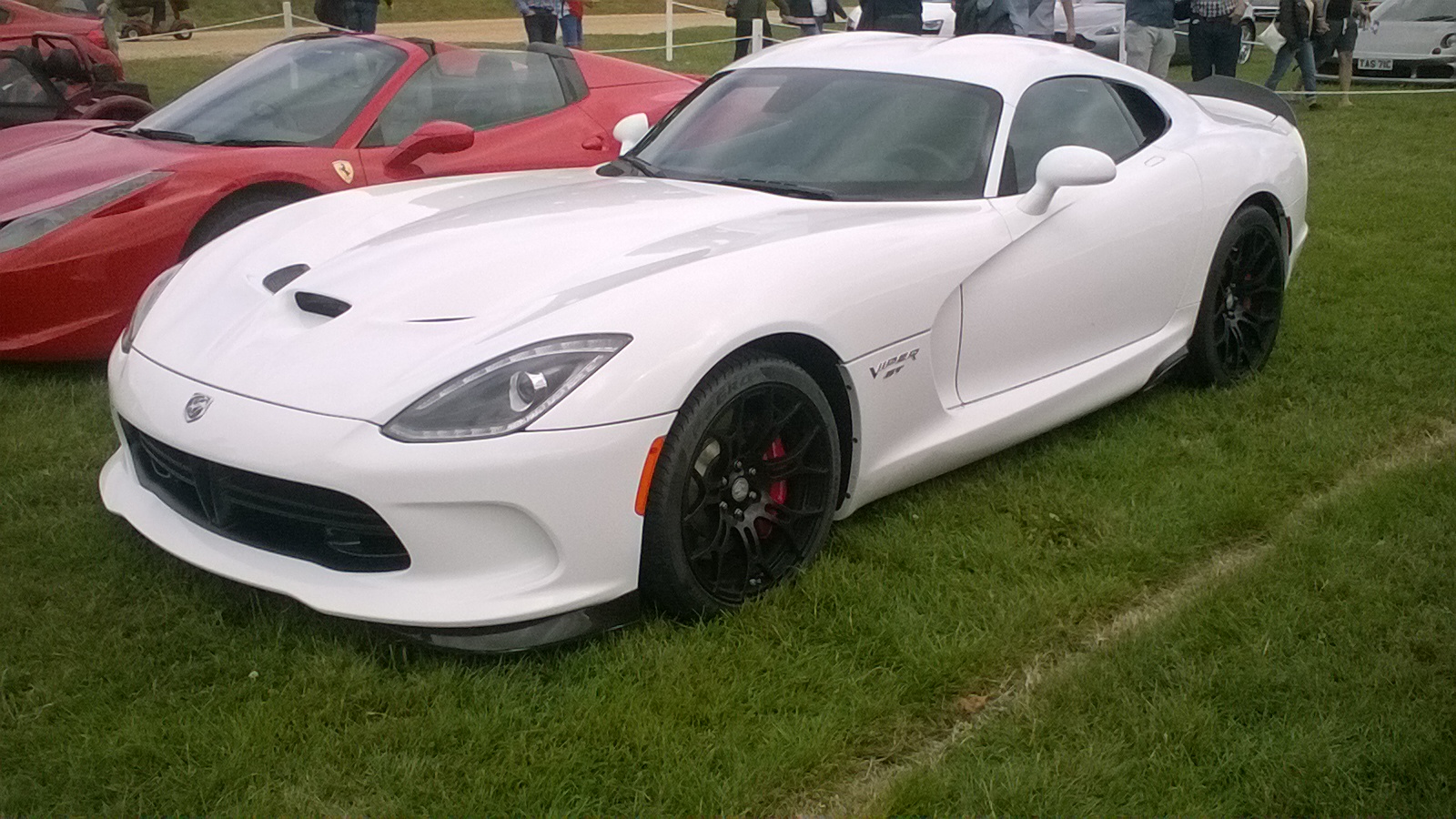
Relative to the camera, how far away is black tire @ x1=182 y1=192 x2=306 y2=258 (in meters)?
5.02

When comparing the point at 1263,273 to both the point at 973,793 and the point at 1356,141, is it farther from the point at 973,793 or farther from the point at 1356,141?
the point at 1356,141

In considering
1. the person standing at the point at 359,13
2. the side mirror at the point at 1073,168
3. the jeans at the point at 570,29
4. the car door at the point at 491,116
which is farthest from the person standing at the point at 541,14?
the side mirror at the point at 1073,168

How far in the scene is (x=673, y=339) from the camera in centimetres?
302

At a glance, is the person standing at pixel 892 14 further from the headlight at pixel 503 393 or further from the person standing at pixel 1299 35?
the headlight at pixel 503 393

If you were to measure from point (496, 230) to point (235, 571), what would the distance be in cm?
109

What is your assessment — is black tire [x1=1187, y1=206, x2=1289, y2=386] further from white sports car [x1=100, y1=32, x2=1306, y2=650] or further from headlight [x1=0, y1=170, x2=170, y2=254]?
headlight [x1=0, y1=170, x2=170, y2=254]

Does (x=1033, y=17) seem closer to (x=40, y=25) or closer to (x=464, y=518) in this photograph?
(x=40, y=25)

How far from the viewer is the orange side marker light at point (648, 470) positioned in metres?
Result: 2.94

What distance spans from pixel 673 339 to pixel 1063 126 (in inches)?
78.2

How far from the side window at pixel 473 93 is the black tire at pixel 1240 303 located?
299cm

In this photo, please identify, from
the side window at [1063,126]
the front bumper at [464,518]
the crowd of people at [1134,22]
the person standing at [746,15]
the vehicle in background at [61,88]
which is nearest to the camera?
the front bumper at [464,518]

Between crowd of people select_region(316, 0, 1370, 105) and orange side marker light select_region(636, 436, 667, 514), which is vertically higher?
crowd of people select_region(316, 0, 1370, 105)

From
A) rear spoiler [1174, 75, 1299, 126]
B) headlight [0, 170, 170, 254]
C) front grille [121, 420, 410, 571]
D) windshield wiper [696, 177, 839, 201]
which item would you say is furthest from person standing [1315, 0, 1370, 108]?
front grille [121, 420, 410, 571]

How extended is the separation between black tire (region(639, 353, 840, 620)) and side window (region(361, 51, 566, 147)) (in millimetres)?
2931
